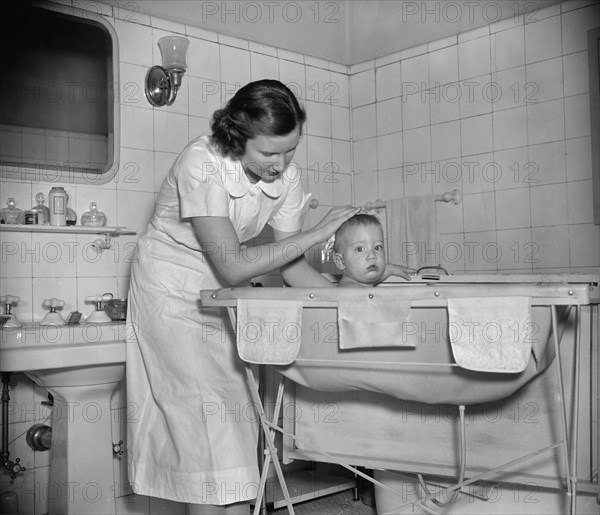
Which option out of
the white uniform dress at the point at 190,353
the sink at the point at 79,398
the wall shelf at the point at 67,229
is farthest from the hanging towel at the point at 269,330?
the wall shelf at the point at 67,229

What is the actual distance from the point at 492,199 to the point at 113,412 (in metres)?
1.61

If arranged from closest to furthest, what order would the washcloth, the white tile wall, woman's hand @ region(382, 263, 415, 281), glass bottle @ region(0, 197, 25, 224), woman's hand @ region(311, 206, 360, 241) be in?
the washcloth, woman's hand @ region(311, 206, 360, 241), woman's hand @ region(382, 263, 415, 281), glass bottle @ region(0, 197, 25, 224), the white tile wall

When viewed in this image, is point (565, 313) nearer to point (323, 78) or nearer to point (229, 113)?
point (229, 113)

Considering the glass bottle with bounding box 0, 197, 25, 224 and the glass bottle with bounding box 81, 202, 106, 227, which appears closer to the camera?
the glass bottle with bounding box 0, 197, 25, 224

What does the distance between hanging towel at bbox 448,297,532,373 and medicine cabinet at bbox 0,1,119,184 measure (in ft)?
5.01

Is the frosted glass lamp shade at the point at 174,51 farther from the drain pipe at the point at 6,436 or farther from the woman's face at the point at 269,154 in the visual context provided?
the drain pipe at the point at 6,436

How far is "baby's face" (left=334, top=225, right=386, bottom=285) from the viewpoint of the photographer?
1969mm

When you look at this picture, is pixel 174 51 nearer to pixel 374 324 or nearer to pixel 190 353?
pixel 190 353

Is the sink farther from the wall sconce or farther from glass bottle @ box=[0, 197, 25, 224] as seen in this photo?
the wall sconce

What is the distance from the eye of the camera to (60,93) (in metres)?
2.54

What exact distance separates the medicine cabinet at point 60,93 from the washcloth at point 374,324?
1.32 m

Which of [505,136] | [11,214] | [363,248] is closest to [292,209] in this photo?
[363,248]

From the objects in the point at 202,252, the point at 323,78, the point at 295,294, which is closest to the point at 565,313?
the point at 295,294

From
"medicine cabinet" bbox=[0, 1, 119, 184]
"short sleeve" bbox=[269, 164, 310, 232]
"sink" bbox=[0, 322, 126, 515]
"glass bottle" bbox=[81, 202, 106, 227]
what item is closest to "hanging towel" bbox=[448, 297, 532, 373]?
"short sleeve" bbox=[269, 164, 310, 232]
